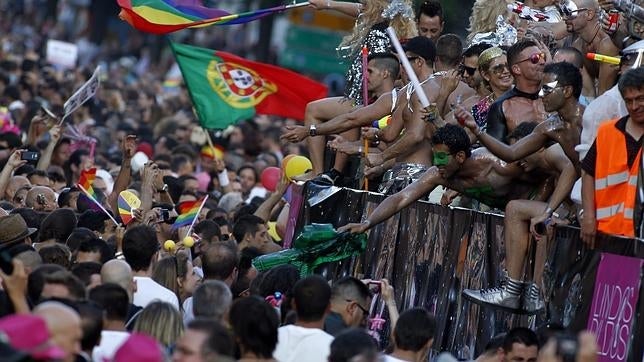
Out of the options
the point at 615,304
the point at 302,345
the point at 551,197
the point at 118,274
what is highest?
the point at 551,197

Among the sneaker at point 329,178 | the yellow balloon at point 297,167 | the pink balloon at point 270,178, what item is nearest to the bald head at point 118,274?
the sneaker at point 329,178

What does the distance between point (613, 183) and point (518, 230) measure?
106 centimetres

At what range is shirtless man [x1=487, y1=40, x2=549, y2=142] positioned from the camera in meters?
12.5

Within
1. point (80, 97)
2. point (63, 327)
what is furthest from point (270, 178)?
point (63, 327)

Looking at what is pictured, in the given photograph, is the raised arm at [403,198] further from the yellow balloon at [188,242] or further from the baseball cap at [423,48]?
the baseball cap at [423,48]

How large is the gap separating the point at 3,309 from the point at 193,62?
11243mm

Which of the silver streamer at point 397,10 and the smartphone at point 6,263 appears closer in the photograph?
the smartphone at point 6,263

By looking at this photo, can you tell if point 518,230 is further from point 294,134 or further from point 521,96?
point 294,134

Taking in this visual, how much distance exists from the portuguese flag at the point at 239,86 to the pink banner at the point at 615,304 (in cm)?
996

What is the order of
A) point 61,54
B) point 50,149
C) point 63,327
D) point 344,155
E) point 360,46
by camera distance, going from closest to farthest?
point 63,327 → point 344,155 → point 360,46 → point 50,149 → point 61,54

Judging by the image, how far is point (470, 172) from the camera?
12.1 meters

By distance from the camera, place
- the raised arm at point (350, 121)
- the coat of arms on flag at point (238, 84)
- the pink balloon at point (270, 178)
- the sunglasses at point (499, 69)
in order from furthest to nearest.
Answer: the pink balloon at point (270, 178) → the coat of arms on flag at point (238, 84) → the raised arm at point (350, 121) → the sunglasses at point (499, 69)

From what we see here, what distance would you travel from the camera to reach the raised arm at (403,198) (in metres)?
12.4

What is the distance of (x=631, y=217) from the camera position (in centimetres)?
1034
